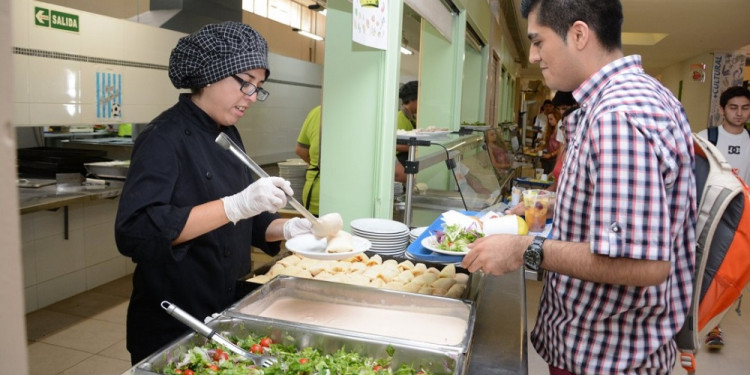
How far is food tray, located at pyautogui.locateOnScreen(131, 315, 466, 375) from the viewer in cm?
129

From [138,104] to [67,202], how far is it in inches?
59.0

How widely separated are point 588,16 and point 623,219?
1.86 ft

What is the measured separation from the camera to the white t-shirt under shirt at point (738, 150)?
499cm

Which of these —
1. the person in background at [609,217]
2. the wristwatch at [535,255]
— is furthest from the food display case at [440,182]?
the wristwatch at [535,255]

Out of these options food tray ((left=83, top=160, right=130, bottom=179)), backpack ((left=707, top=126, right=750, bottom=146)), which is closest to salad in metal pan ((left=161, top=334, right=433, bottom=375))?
food tray ((left=83, top=160, right=130, bottom=179))

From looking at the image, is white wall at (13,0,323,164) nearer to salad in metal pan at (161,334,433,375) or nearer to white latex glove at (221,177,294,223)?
white latex glove at (221,177,294,223)

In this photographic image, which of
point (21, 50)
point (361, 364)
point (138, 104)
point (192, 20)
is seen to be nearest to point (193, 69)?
point (361, 364)

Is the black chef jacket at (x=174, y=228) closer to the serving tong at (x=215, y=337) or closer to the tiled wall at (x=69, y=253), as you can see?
the serving tong at (x=215, y=337)

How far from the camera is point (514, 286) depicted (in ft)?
6.69

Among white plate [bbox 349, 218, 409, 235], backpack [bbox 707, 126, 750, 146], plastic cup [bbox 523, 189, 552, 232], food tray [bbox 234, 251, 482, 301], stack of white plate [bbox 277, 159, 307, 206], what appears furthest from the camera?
backpack [bbox 707, 126, 750, 146]

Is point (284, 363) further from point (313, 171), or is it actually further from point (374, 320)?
point (313, 171)

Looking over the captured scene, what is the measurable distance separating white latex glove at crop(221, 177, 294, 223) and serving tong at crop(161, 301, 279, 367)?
329mm

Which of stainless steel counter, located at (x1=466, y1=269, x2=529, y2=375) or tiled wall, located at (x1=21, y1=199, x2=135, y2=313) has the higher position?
stainless steel counter, located at (x1=466, y1=269, x2=529, y2=375)

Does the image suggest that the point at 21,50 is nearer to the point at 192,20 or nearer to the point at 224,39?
the point at 192,20
